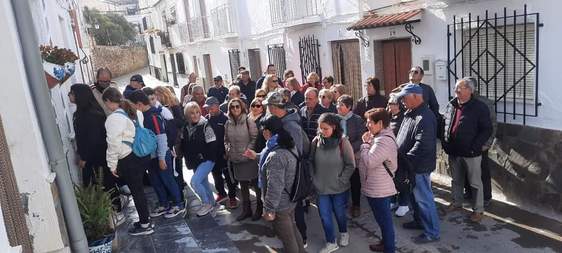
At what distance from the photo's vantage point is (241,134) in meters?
5.35

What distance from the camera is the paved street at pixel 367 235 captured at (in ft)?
15.3

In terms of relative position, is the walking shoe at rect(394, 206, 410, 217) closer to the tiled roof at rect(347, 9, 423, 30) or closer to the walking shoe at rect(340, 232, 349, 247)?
the walking shoe at rect(340, 232, 349, 247)

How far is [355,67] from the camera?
9180mm

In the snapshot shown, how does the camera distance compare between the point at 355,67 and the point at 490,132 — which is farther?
the point at 355,67

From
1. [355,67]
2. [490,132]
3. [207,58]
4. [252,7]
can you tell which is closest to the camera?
[490,132]

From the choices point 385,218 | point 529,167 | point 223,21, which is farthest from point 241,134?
point 223,21

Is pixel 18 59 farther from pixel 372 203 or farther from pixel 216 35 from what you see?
pixel 216 35

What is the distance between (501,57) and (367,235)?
302 centimetres

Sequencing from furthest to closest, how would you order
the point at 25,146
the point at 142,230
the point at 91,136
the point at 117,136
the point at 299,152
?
the point at 142,230, the point at 91,136, the point at 117,136, the point at 299,152, the point at 25,146

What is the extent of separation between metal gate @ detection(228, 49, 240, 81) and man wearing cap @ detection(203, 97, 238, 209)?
1018 centimetres

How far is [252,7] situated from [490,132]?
10.4 m

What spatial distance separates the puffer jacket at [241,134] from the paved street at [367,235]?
942 millimetres

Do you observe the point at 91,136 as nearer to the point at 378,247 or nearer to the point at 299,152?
the point at 299,152

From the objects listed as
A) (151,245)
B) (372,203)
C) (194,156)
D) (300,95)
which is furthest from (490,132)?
(151,245)
